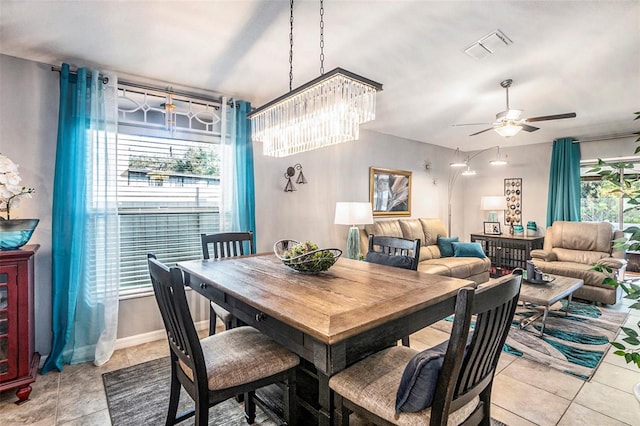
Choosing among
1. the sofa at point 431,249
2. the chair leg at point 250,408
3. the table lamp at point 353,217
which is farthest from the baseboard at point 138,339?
the sofa at point 431,249

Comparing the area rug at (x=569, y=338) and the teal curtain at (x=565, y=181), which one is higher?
the teal curtain at (x=565, y=181)

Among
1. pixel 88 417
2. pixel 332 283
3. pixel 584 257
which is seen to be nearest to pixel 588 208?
pixel 584 257

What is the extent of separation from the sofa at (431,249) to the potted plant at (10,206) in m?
3.42

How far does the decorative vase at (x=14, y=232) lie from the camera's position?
2.15 meters

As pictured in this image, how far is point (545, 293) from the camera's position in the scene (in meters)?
3.24

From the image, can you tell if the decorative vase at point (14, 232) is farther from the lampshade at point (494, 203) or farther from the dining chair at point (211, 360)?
the lampshade at point (494, 203)

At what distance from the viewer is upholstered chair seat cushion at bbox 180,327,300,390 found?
146cm

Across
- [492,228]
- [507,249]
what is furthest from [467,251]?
[492,228]

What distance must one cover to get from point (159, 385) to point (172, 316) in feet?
4.12

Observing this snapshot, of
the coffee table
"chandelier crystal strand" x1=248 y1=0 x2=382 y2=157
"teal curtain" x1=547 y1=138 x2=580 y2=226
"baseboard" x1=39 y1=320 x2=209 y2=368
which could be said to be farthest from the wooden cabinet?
"teal curtain" x1=547 y1=138 x2=580 y2=226

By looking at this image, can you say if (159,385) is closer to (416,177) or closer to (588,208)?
(416,177)

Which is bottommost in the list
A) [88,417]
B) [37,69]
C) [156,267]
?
[88,417]

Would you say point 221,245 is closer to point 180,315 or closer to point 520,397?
point 180,315

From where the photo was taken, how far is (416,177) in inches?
234
